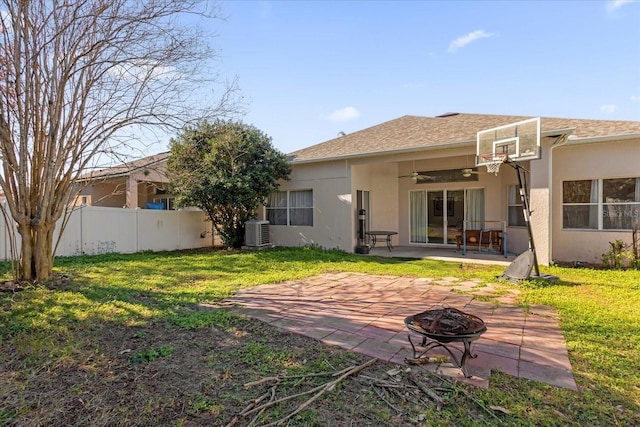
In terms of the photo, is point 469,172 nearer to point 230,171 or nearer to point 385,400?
point 230,171

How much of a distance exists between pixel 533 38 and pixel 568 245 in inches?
222

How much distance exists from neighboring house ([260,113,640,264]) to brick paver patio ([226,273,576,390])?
14.1ft

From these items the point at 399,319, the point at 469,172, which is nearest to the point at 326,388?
the point at 399,319

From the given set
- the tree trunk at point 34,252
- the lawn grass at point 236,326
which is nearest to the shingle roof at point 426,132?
the lawn grass at point 236,326

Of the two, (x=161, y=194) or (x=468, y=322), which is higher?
(x=161, y=194)

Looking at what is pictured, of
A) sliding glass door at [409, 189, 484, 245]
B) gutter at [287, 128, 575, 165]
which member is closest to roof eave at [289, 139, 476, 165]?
gutter at [287, 128, 575, 165]

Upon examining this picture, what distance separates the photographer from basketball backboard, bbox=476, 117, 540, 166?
7.13 metres

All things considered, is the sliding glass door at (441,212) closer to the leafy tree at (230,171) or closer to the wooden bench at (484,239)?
the wooden bench at (484,239)

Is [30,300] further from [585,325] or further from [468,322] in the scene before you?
[585,325]

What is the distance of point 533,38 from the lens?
31.1 feet

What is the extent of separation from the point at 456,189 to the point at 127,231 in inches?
442

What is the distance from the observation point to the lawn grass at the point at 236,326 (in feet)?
8.50

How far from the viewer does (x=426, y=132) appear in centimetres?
1155

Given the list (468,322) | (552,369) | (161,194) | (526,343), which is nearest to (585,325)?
(526,343)
